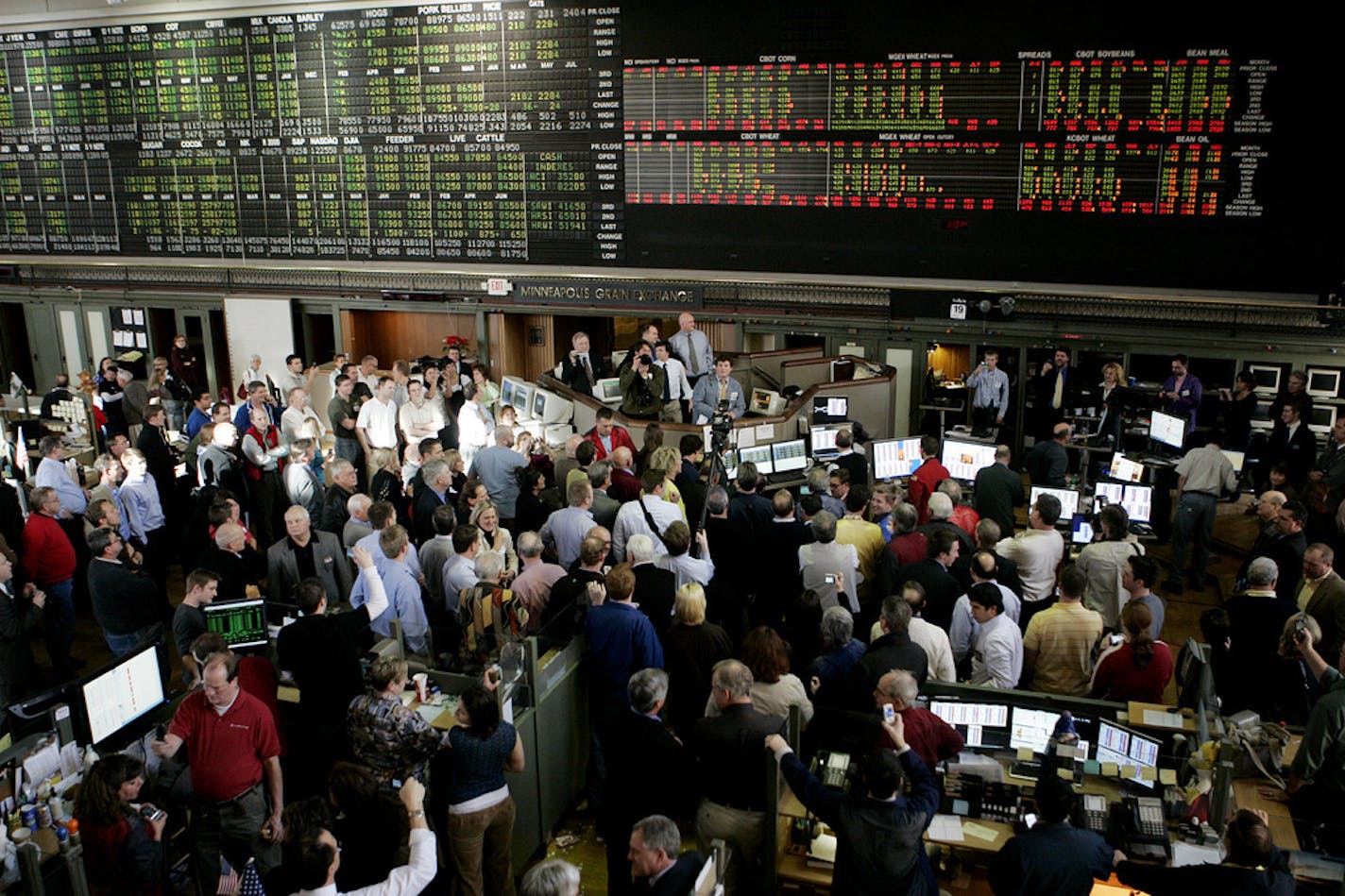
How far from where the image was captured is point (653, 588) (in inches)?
217

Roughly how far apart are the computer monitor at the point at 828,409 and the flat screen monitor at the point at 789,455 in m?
0.70

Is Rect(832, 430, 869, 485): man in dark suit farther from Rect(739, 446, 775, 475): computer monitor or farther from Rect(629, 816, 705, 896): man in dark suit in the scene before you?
Rect(629, 816, 705, 896): man in dark suit

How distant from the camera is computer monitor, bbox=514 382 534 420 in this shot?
9.75 metres

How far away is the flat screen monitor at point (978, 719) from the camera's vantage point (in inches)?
188

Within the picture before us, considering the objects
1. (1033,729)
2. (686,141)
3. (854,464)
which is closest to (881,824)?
(1033,729)

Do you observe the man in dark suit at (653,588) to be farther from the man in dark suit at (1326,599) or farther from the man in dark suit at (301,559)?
the man in dark suit at (1326,599)

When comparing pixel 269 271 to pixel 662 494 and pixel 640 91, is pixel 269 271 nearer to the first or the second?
pixel 640 91

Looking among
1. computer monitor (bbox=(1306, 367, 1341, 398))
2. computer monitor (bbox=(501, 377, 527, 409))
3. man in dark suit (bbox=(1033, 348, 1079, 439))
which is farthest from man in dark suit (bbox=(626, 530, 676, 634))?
computer monitor (bbox=(1306, 367, 1341, 398))

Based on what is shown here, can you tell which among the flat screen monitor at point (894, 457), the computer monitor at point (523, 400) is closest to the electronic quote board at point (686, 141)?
the computer monitor at point (523, 400)

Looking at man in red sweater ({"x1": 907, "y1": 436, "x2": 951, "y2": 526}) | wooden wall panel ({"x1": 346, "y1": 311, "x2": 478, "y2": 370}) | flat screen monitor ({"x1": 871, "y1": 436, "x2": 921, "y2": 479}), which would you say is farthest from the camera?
wooden wall panel ({"x1": 346, "y1": 311, "x2": 478, "y2": 370})

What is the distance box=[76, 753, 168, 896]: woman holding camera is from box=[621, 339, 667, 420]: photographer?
5.84m

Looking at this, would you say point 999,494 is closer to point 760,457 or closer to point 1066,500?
point 1066,500

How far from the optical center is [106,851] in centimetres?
386

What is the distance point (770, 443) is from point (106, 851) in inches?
236
